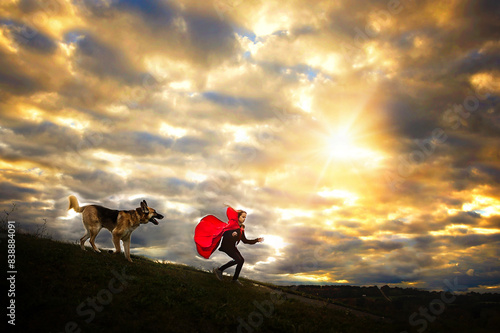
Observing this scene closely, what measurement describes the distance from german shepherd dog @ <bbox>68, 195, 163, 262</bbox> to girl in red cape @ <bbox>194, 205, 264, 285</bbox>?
3431mm

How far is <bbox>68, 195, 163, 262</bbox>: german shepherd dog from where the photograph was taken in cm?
1623

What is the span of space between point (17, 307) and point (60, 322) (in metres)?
1.66

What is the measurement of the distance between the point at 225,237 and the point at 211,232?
0.96 metres

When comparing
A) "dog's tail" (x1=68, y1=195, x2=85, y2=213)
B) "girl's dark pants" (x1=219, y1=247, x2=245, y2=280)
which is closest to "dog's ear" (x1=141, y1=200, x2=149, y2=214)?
"dog's tail" (x1=68, y1=195, x2=85, y2=213)

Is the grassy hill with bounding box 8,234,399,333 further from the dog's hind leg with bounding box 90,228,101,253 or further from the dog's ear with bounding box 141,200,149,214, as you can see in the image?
the dog's ear with bounding box 141,200,149,214

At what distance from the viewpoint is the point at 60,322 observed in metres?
8.59

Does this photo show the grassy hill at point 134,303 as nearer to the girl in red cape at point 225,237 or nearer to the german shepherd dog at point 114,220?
the girl in red cape at point 225,237

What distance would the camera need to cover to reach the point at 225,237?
16.0 metres

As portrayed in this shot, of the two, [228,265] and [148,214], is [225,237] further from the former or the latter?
[148,214]

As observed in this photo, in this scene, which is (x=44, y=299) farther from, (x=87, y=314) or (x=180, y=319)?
(x=180, y=319)

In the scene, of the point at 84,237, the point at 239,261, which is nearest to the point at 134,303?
the point at 239,261

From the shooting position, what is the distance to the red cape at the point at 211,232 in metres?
16.1

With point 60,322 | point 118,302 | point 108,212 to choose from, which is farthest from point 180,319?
point 108,212

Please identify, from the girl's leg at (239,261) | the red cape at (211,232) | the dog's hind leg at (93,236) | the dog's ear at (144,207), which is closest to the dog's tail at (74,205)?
the dog's hind leg at (93,236)
